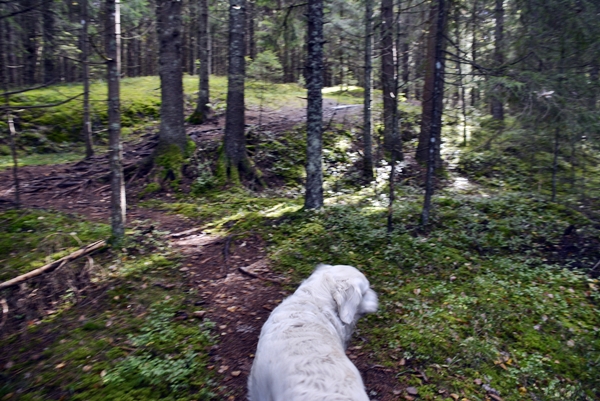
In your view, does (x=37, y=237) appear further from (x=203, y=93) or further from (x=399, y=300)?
(x=203, y=93)

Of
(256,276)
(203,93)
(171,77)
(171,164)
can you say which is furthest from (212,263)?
(203,93)

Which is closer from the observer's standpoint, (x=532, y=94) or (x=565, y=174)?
(x=532, y=94)

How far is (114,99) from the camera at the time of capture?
6949 millimetres

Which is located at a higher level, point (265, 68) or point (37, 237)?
point (265, 68)

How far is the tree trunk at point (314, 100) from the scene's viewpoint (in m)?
8.79

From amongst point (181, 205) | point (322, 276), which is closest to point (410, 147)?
point (181, 205)

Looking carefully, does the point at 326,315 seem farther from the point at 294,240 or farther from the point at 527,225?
the point at 527,225

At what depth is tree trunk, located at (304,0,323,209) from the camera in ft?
28.8

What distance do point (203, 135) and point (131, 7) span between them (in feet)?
29.6

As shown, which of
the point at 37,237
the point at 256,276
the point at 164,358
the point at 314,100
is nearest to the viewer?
the point at 164,358

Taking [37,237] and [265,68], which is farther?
[265,68]

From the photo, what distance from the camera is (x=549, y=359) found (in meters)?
5.42

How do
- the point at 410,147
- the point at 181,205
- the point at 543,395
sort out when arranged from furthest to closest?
1. the point at 410,147
2. the point at 181,205
3. the point at 543,395

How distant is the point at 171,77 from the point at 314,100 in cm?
579
